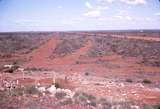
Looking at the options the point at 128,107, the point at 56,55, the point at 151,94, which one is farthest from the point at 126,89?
the point at 56,55

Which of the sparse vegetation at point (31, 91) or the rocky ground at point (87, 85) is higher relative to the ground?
the sparse vegetation at point (31, 91)

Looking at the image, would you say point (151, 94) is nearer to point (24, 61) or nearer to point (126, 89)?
point (126, 89)

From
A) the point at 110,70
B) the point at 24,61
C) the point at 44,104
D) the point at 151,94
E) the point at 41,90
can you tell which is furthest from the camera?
the point at 24,61

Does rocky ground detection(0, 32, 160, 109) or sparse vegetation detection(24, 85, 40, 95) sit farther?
sparse vegetation detection(24, 85, 40, 95)

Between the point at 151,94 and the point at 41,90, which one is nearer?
the point at 41,90

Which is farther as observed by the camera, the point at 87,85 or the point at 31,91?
the point at 87,85

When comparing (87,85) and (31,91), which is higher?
(31,91)

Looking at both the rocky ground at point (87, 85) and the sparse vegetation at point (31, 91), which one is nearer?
the rocky ground at point (87, 85)

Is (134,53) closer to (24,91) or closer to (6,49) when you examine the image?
(6,49)

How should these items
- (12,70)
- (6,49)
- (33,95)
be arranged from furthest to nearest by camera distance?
(6,49) < (12,70) < (33,95)

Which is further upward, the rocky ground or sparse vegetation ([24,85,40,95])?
sparse vegetation ([24,85,40,95])
